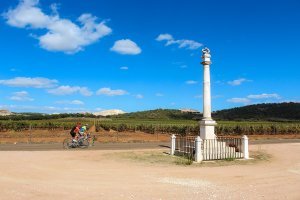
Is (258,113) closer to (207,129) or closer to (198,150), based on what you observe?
(207,129)

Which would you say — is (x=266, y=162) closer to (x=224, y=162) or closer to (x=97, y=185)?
(x=224, y=162)

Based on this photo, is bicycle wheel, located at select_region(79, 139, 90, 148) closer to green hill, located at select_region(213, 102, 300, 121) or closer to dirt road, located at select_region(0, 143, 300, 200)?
dirt road, located at select_region(0, 143, 300, 200)

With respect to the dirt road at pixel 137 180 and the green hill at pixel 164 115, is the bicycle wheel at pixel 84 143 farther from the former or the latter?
the green hill at pixel 164 115

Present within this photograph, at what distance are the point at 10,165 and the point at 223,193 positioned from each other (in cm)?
955

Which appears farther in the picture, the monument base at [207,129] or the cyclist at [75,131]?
the cyclist at [75,131]

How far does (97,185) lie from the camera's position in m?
12.0

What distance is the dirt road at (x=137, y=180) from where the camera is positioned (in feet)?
35.5

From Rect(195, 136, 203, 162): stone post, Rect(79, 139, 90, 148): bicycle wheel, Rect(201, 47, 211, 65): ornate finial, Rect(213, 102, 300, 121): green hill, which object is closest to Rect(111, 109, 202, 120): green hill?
Rect(213, 102, 300, 121): green hill

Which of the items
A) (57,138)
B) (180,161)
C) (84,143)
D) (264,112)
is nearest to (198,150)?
(180,161)

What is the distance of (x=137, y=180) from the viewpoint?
13156mm

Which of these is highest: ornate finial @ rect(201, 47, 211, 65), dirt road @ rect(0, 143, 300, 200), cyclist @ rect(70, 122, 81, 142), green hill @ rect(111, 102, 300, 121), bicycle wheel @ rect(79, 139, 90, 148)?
green hill @ rect(111, 102, 300, 121)

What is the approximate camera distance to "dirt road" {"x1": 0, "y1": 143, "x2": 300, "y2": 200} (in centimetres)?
1083

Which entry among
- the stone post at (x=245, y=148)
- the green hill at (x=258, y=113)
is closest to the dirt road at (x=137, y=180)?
the stone post at (x=245, y=148)

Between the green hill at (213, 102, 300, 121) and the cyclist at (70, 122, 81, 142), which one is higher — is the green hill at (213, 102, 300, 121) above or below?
above
